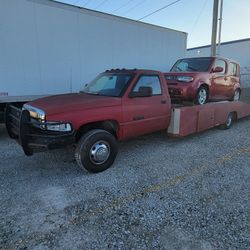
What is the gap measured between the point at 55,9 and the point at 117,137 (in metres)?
4.21

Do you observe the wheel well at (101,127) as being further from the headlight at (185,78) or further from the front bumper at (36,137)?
the headlight at (185,78)

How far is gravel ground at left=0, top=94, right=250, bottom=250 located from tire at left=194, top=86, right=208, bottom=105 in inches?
70.5

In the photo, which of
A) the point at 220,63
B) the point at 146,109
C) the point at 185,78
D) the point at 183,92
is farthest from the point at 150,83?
the point at 220,63

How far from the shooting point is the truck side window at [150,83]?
16.8 feet

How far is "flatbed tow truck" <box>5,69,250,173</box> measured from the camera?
13.1 ft

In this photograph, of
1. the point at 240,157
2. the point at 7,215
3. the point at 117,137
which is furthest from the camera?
the point at 240,157

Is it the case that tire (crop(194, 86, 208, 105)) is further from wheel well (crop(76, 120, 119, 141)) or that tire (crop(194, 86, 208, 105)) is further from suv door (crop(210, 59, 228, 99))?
wheel well (crop(76, 120, 119, 141))

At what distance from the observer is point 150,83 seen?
17.8 ft

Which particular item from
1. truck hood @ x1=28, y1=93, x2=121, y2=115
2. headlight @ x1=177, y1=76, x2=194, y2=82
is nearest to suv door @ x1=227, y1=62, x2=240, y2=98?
headlight @ x1=177, y1=76, x2=194, y2=82

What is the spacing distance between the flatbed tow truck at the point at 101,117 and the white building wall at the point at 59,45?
5.59 feet

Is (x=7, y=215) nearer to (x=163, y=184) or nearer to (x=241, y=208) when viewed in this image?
(x=163, y=184)

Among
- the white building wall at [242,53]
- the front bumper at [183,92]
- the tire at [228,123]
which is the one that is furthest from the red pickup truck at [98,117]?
the white building wall at [242,53]

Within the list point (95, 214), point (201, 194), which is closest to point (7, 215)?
point (95, 214)

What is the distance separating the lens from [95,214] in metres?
3.23
